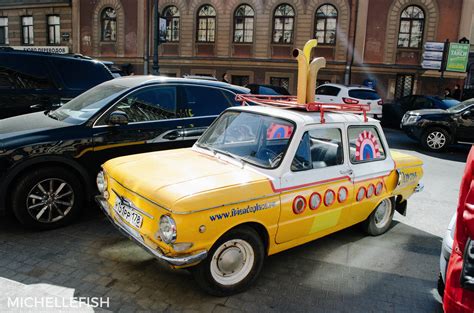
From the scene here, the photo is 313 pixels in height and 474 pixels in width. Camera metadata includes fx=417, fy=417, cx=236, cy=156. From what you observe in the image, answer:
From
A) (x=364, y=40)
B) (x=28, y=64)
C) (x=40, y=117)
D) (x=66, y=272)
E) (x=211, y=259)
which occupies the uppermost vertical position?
(x=364, y=40)

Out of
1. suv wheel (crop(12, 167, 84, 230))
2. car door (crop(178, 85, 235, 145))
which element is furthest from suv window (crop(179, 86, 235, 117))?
suv wheel (crop(12, 167, 84, 230))

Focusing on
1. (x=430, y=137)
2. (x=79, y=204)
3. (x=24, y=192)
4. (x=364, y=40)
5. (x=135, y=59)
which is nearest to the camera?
(x=24, y=192)

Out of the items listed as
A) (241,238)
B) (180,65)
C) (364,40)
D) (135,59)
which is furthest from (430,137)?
(135,59)

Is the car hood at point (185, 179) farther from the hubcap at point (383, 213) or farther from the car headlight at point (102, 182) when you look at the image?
the hubcap at point (383, 213)

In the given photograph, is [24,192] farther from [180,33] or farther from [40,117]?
[180,33]

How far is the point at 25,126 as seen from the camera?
5.00 meters

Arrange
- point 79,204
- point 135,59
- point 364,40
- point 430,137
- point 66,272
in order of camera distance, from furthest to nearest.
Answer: point 135,59 < point 364,40 < point 430,137 < point 79,204 < point 66,272

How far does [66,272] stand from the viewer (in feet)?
13.1

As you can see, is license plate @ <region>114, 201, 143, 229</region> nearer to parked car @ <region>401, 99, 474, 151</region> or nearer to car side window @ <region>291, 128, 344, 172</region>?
car side window @ <region>291, 128, 344, 172</region>

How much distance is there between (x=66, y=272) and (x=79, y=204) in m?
1.25

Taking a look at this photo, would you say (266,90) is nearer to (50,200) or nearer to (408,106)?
(408,106)

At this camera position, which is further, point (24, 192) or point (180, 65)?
point (180, 65)

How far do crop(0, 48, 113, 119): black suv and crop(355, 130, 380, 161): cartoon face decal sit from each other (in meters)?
5.04

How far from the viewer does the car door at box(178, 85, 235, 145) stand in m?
6.00
